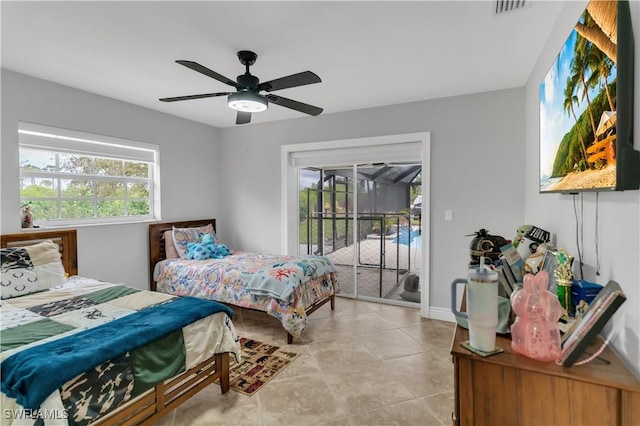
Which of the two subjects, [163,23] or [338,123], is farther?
[338,123]

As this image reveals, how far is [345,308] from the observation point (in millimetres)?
4039

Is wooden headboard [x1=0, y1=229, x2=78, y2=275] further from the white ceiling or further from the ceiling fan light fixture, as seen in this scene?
the ceiling fan light fixture

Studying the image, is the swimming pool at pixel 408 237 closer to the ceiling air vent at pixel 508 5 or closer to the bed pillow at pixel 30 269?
the ceiling air vent at pixel 508 5

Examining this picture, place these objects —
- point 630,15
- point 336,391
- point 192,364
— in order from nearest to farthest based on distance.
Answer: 1. point 630,15
2. point 192,364
3. point 336,391

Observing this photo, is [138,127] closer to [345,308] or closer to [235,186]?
[235,186]

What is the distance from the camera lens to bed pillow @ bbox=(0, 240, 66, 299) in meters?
2.45

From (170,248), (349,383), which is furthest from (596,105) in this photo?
(170,248)

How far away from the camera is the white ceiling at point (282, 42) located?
1948mm

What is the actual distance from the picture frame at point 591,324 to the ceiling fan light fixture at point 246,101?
88.2 inches

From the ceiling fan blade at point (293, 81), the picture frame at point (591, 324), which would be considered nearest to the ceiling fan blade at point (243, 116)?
the ceiling fan blade at point (293, 81)

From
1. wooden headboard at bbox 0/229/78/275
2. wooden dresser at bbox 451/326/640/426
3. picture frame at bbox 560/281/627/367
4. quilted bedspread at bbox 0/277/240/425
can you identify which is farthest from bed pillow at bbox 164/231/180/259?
picture frame at bbox 560/281/627/367

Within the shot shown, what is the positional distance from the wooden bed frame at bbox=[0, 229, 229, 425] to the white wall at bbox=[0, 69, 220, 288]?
0.59ft

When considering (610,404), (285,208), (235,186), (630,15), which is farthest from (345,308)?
(630,15)

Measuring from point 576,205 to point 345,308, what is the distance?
2.92 meters
